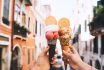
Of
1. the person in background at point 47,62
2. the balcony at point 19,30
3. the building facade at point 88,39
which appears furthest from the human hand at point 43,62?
the building facade at point 88,39

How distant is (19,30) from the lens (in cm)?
229

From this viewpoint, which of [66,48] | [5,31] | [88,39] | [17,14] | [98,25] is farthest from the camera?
[88,39]

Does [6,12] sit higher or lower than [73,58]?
higher

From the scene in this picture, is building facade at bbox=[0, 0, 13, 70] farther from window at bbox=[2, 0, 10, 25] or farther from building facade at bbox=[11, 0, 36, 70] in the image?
building facade at bbox=[11, 0, 36, 70]

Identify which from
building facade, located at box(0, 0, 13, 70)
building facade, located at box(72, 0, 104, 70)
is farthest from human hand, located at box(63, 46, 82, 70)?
building facade, located at box(72, 0, 104, 70)

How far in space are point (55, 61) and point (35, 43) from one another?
157 cm

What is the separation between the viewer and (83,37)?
150 inches

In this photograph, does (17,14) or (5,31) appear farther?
(17,14)

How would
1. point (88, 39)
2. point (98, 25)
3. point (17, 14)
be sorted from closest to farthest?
point (17, 14)
point (98, 25)
point (88, 39)

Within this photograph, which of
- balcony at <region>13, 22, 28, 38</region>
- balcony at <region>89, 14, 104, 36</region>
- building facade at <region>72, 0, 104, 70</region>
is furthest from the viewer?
building facade at <region>72, 0, 104, 70</region>

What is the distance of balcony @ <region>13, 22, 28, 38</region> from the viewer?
7.04 ft

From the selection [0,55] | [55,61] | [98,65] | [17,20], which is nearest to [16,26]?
[17,20]

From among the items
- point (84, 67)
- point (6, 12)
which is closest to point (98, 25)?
point (6, 12)

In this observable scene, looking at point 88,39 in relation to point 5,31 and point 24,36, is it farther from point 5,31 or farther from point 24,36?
point 5,31
